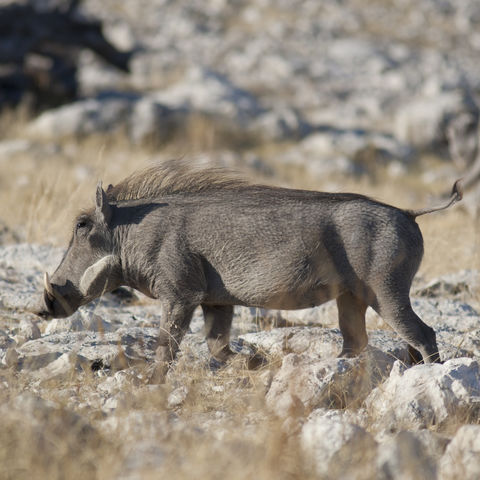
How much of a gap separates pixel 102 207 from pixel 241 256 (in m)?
0.89

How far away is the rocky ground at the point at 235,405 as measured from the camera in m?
3.01

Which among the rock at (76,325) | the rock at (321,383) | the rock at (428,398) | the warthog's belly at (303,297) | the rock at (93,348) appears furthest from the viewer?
the rock at (76,325)

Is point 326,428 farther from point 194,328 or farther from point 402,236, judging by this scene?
point 194,328

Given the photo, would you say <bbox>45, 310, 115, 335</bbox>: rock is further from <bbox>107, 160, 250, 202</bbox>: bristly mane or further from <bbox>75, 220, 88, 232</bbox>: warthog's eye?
<bbox>107, 160, 250, 202</bbox>: bristly mane

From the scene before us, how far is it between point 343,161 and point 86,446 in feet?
36.3

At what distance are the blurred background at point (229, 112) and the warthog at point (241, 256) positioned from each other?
2.32ft

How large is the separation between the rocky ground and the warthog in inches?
9.6

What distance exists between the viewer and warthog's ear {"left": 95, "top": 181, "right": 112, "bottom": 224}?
15.8 ft

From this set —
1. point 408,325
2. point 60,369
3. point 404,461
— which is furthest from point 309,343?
point 404,461

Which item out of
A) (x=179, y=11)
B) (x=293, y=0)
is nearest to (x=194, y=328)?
(x=179, y=11)

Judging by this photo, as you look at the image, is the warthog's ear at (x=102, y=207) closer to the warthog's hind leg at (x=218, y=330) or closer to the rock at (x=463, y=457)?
the warthog's hind leg at (x=218, y=330)

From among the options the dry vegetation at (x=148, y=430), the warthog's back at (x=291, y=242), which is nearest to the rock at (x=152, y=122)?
the warthog's back at (x=291, y=242)

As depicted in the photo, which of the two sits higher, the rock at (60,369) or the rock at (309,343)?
the rock at (60,369)

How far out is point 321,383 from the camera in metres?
3.94
